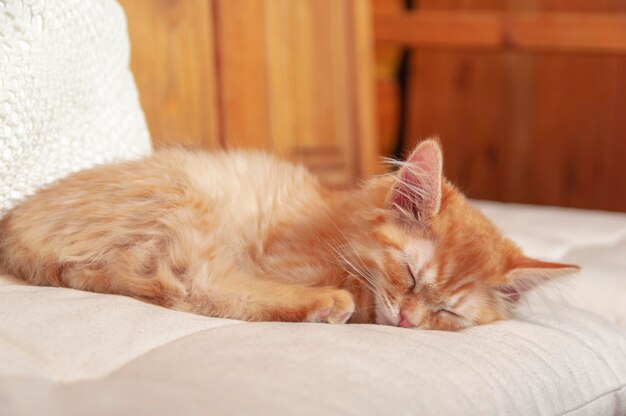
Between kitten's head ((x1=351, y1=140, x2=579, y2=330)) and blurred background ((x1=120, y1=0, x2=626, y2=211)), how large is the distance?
1.24 m

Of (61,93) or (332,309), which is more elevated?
(61,93)

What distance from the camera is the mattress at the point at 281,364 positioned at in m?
1.04

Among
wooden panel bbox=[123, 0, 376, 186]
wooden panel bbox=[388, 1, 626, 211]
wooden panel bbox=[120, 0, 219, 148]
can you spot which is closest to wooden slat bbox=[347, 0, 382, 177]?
wooden panel bbox=[123, 0, 376, 186]

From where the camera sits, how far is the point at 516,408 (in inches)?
49.4

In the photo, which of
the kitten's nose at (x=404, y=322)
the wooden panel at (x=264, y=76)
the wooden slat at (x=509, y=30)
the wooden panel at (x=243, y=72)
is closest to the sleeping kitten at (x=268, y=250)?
the kitten's nose at (x=404, y=322)

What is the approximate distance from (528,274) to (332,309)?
1.28 ft

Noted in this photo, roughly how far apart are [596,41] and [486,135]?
734 millimetres

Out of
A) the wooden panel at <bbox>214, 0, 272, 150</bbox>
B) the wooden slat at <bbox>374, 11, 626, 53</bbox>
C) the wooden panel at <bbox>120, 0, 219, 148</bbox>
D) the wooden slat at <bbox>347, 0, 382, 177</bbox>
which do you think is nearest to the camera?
the wooden panel at <bbox>120, 0, 219, 148</bbox>

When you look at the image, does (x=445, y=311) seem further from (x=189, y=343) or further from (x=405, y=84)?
(x=405, y=84)

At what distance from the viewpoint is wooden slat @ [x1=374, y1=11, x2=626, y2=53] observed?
376cm

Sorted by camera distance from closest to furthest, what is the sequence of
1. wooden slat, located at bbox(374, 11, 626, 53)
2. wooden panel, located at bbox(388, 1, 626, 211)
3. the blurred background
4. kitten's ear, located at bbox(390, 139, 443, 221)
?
kitten's ear, located at bbox(390, 139, 443, 221) → the blurred background → wooden slat, located at bbox(374, 11, 626, 53) → wooden panel, located at bbox(388, 1, 626, 211)

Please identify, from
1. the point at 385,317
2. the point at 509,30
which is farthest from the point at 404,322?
the point at 509,30

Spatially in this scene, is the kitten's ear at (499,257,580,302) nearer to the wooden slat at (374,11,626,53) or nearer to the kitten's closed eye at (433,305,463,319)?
the kitten's closed eye at (433,305,463,319)

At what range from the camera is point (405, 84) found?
4.46m
